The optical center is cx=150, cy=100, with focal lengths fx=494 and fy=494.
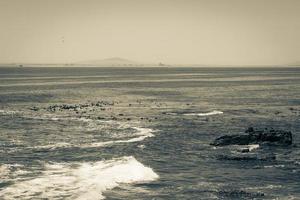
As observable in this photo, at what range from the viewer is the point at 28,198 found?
41500 millimetres

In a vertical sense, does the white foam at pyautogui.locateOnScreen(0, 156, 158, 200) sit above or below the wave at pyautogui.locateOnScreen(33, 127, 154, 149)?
above

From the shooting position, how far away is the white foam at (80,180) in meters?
42.8

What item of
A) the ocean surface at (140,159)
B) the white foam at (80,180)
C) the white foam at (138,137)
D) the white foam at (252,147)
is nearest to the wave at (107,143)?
the white foam at (138,137)

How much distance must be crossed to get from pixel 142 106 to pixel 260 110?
30.6 m

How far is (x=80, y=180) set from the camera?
4753 centimetres

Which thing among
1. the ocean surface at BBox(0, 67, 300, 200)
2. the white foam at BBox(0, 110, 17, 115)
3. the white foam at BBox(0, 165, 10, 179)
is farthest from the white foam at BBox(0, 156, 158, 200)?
the white foam at BBox(0, 110, 17, 115)

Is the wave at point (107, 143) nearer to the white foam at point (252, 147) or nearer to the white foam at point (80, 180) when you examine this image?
the white foam at point (80, 180)

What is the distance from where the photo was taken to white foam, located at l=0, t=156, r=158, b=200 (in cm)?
4281

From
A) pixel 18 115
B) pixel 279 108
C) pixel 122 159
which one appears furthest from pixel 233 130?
pixel 18 115

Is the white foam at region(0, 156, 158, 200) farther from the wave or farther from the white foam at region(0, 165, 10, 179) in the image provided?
the wave

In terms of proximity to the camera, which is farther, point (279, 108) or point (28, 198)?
point (279, 108)

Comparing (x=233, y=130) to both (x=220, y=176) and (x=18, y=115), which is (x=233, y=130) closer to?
(x=220, y=176)

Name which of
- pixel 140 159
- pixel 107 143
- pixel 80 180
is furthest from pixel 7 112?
pixel 80 180

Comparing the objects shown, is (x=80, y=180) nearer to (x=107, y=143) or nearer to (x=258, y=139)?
(x=107, y=143)
